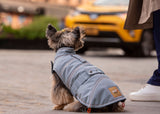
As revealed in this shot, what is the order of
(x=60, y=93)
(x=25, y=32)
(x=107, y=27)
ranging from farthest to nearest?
1. (x=25, y=32)
2. (x=107, y=27)
3. (x=60, y=93)

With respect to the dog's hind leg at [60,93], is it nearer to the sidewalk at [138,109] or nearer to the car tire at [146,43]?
the sidewalk at [138,109]

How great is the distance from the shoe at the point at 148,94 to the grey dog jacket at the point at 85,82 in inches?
46.6

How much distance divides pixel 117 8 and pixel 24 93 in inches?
287

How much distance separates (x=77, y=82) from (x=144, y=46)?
8972mm

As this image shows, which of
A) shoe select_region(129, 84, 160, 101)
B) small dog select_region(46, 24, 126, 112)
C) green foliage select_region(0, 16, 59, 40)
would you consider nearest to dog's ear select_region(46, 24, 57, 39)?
small dog select_region(46, 24, 126, 112)

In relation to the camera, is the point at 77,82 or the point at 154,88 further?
the point at 154,88

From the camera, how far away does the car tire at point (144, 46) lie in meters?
12.4

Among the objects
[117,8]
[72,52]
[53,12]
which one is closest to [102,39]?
[117,8]

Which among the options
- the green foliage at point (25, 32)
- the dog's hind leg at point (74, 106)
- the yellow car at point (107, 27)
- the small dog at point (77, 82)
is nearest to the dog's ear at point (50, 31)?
the small dog at point (77, 82)

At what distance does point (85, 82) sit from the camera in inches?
154

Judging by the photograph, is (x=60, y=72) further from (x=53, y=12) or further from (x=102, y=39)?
(x=53, y=12)

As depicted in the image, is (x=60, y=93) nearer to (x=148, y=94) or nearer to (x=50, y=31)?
(x=50, y=31)

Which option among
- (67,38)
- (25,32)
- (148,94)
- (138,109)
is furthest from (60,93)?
(25,32)

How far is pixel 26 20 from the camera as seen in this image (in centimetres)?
2772
